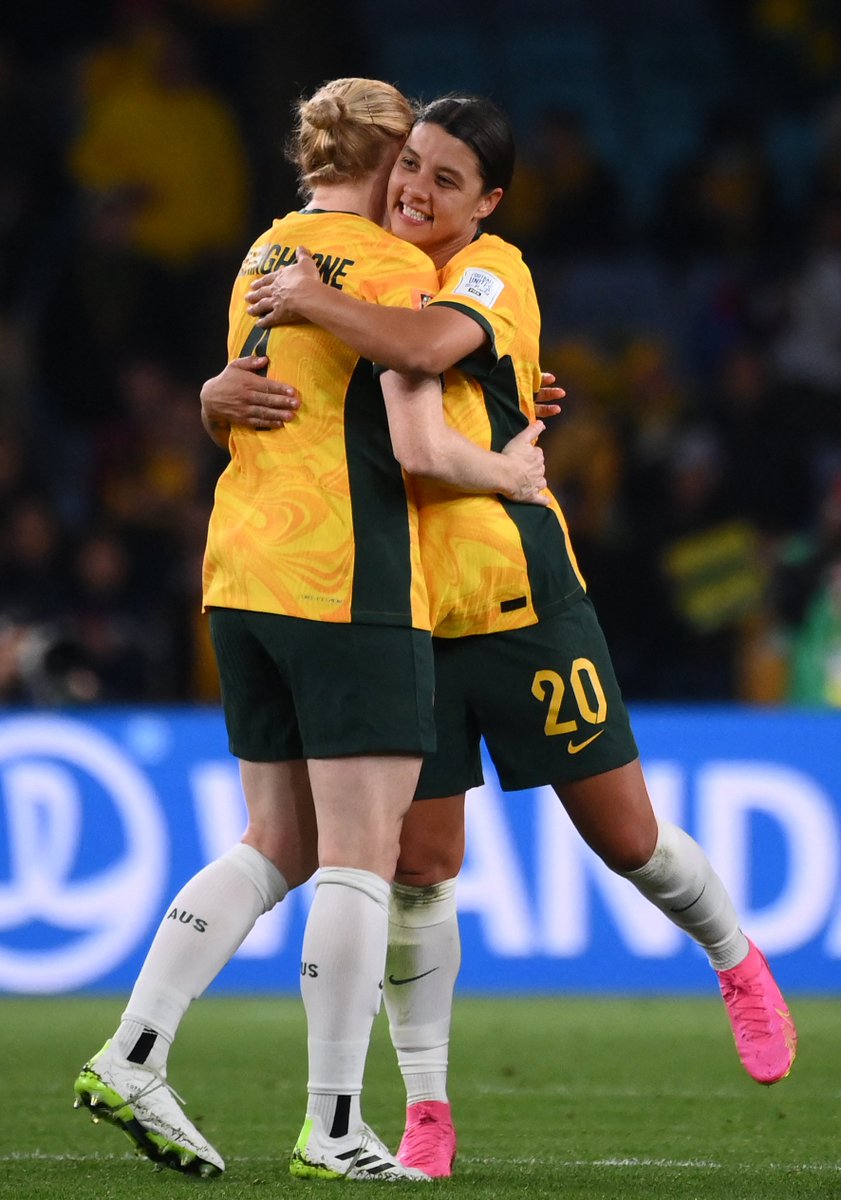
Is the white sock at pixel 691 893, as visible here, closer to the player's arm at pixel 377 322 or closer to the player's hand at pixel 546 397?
the player's hand at pixel 546 397

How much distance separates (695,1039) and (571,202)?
6.46 m

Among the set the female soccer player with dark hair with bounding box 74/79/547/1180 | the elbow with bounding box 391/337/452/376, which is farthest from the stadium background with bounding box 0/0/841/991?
the elbow with bounding box 391/337/452/376

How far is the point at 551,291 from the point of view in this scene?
37.3ft

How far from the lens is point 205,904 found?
3537 millimetres

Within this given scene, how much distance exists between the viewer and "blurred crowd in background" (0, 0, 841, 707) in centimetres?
905

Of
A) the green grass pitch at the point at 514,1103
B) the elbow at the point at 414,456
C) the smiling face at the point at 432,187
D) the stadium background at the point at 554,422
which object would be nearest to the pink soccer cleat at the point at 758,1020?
the green grass pitch at the point at 514,1103

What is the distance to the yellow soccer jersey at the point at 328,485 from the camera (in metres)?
3.42

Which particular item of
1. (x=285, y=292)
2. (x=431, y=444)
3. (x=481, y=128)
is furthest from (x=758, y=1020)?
(x=481, y=128)

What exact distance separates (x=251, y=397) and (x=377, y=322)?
29cm

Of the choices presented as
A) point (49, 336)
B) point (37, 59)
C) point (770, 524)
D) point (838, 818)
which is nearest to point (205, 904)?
point (838, 818)

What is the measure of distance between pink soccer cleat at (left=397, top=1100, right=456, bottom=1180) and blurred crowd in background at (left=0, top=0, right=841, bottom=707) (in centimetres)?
437

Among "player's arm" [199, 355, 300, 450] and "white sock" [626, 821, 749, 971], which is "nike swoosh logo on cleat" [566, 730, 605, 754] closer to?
"white sock" [626, 821, 749, 971]

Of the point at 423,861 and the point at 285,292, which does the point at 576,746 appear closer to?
the point at 423,861

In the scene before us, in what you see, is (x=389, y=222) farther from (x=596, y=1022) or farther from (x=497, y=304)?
(x=596, y=1022)
